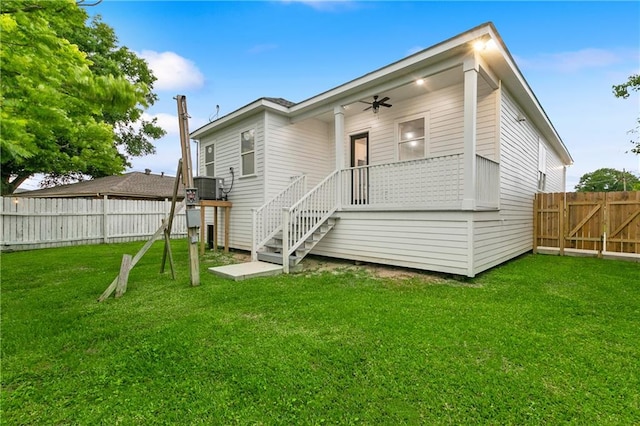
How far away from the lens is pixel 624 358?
238cm

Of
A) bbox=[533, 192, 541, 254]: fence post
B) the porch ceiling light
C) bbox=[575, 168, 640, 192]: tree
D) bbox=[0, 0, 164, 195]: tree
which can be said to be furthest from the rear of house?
bbox=[575, 168, 640, 192]: tree

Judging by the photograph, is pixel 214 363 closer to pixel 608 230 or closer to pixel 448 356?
pixel 448 356

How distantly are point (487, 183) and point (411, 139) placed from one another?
2136 millimetres

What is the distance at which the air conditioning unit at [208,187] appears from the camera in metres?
8.33

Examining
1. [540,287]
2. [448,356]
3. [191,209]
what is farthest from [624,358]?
[191,209]

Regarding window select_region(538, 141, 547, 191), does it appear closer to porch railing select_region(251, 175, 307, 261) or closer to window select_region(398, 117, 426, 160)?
window select_region(398, 117, 426, 160)

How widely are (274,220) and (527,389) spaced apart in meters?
5.93

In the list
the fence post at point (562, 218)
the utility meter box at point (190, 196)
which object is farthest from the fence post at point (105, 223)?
the fence post at point (562, 218)

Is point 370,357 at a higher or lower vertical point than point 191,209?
lower

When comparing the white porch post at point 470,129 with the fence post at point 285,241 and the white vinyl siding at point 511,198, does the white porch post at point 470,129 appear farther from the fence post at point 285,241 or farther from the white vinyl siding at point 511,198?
the fence post at point 285,241

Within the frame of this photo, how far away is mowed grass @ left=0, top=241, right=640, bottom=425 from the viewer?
70.3 inches

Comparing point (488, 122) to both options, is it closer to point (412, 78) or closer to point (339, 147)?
point (412, 78)

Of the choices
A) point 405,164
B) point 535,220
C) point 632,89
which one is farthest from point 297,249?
point 632,89

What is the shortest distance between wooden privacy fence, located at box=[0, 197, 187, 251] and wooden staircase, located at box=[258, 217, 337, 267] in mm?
7747
